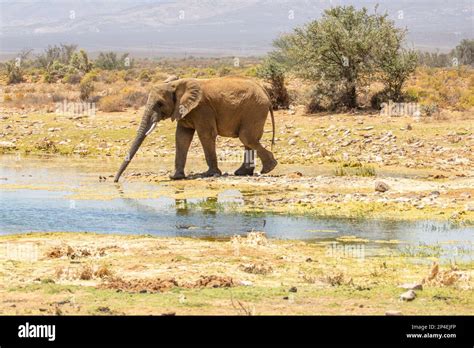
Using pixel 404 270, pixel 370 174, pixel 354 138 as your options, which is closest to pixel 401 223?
pixel 404 270

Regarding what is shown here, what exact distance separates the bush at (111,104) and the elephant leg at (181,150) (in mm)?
13253

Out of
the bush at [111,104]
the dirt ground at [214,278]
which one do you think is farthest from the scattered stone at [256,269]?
the bush at [111,104]

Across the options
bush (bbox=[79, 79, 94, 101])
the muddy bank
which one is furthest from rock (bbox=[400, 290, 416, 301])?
bush (bbox=[79, 79, 94, 101])

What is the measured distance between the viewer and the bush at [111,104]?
37.3m

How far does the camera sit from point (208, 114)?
24.3 metres

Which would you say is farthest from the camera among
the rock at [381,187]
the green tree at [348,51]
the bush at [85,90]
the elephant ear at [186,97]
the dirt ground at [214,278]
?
the bush at [85,90]

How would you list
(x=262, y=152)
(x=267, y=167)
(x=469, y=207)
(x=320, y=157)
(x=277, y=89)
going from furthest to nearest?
(x=277, y=89) → (x=320, y=157) → (x=267, y=167) → (x=262, y=152) → (x=469, y=207)

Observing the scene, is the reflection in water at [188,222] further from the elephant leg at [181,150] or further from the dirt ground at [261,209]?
the elephant leg at [181,150]

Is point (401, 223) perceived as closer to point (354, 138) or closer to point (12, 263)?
point (12, 263)

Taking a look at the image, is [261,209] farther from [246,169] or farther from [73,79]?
[73,79]

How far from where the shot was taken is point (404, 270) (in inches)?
526

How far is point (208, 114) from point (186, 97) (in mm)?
729

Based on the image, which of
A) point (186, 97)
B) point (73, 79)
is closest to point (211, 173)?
point (186, 97)
